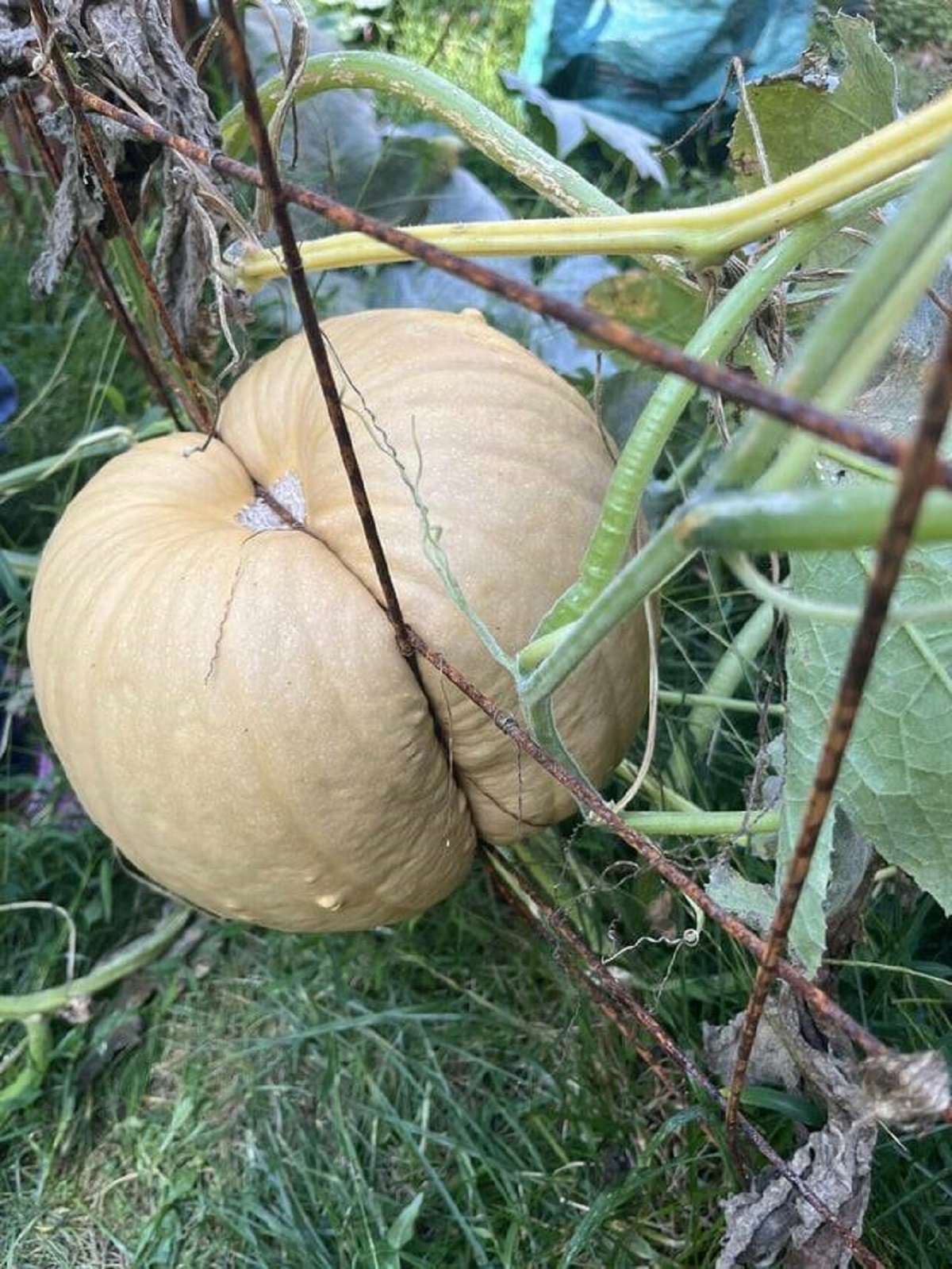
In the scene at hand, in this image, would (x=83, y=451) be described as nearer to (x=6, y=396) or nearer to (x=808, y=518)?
(x=6, y=396)

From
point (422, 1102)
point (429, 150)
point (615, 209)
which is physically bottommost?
point (422, 1102)

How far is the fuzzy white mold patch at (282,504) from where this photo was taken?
109 centimetres

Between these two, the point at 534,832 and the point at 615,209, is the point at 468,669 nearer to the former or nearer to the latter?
the point at 534,832

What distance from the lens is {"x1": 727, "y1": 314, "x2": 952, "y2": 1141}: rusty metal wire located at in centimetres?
38

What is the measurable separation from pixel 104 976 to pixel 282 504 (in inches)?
23.4

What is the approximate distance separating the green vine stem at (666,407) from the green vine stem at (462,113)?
0.22m

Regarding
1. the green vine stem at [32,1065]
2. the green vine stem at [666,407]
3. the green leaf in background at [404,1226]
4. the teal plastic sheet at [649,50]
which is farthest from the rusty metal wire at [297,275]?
the teal plastic sheet at [649,50]

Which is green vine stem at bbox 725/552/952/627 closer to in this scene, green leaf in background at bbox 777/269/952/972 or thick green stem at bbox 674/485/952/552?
thick green stem at bbox 674/485/952/552

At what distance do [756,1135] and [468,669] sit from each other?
400 mm

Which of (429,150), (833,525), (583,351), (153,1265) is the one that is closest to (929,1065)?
(833,525)

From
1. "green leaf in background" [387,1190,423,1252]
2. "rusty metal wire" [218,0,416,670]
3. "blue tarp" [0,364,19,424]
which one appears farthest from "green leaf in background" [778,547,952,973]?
"blue tarp" [0,364,19,424]

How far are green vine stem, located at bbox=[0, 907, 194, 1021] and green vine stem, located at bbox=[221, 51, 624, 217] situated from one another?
0.87m

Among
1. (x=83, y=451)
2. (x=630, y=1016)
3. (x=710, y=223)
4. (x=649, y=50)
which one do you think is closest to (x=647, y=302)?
(x=710, y=223)

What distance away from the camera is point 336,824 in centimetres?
98
